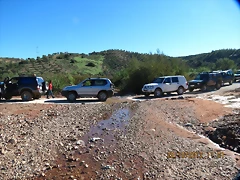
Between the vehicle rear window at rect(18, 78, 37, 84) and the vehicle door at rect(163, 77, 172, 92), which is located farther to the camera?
the vehicle door at rect(163, 77, 172, 92)

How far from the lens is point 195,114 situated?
46.9ft

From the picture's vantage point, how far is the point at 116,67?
60.9m

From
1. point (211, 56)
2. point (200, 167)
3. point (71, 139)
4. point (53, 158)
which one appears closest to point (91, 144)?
point (71, 139)

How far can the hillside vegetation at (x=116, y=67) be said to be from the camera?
99.2 ft

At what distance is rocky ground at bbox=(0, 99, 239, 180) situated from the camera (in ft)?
24.3

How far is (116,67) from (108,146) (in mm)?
52291

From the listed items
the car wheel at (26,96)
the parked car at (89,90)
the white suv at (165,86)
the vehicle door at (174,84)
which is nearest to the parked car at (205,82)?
the white suv at (165,86)

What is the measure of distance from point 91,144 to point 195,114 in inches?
282

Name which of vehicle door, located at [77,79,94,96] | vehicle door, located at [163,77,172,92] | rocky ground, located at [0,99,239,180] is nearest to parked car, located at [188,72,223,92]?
vehicle door, located at [163,77,172,92]

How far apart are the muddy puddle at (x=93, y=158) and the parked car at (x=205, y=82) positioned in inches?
701

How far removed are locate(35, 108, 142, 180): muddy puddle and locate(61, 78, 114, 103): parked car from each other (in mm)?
8314

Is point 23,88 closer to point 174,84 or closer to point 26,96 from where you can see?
point 26,96

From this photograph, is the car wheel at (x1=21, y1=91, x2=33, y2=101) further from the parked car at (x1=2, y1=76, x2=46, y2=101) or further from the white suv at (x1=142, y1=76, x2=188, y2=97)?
the white suv at (x1=142, y1=76, x2=188, y2=97)

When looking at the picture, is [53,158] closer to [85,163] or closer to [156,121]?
[85,163]
